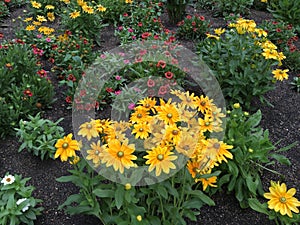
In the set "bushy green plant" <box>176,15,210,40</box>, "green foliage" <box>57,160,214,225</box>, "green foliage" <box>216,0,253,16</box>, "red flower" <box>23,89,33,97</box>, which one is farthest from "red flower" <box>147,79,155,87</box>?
"green foliage" <box>216,0,253,16</box>

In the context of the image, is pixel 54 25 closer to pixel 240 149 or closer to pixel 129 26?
pixel 129 26

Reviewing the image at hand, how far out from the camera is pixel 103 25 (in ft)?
16.0

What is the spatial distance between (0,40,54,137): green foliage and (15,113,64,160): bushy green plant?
7.7 inches

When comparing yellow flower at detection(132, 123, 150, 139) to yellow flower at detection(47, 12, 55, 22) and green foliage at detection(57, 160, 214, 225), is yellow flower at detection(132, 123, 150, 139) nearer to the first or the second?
green foliage at detection(57, 160, 214, 225)

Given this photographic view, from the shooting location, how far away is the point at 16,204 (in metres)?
2.52

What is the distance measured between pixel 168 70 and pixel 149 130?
1.87 meters

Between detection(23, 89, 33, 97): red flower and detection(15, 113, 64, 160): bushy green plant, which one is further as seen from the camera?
detection(23, 89, 33, 97): red flower

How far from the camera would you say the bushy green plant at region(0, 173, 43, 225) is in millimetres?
2455

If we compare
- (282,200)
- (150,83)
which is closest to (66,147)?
(282,200)

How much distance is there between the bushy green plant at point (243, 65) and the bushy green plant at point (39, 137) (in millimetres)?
1644

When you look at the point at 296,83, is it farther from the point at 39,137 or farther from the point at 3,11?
the point at 3,11

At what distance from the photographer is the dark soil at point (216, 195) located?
271cm

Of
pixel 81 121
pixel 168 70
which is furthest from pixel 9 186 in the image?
pixel 168 70

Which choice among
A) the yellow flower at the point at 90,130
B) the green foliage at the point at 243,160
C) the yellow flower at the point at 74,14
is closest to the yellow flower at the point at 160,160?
the yellow flower at the point at 90,130
